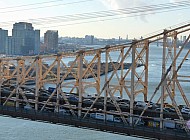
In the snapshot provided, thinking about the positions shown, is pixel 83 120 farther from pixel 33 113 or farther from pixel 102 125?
pixel 33 113

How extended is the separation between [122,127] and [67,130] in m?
4.28

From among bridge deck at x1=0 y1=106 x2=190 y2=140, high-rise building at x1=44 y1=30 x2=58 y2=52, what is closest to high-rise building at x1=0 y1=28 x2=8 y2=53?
high-rise building at x1=44 y1=30 x2=58 y2=52

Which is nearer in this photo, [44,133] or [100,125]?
[100,125]

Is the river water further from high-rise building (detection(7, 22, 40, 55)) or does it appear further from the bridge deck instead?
high-rise building (detection(7, 22, 40, 55))

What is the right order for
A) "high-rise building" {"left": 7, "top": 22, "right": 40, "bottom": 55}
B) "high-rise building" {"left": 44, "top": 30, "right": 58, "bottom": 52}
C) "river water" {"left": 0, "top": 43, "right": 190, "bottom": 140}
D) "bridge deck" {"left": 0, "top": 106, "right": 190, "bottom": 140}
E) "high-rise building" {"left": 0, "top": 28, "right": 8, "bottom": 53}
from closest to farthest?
"bridge deck" {"left": 0, "top": 106, "right": 190, "bottom": 140} → "river water" {"left": 0, "top": 43, "right": 190, "bottom": 140} → "high-rise building" {"left": 7, "top": 22, "right": 40, "bottom": 55} → "high-rise building" {"left": 0, "top": 28, "right": 8, "bottom": 53} → "high-rise building" {"left": 44, "top": 30, "right": 58, "bottom": 52}

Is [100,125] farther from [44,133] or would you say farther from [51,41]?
[51,41]

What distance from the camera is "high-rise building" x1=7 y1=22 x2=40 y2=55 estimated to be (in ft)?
165

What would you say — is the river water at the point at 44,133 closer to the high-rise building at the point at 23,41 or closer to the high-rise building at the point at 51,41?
the high-rise building at the point at 23,41

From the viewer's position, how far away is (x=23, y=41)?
169 ft

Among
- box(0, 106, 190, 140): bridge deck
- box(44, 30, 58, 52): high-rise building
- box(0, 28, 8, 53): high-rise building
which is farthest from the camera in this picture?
box(44, 30, 58, 52): high-rise building

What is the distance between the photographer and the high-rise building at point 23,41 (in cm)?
5028

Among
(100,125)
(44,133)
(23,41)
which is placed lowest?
(44,133)

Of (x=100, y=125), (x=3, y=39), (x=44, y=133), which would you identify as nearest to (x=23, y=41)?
(x=3, y=39)

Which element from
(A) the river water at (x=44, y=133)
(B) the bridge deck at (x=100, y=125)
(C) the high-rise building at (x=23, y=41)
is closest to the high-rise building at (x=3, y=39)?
(C) the high-rise building at (x=23, y=41)
